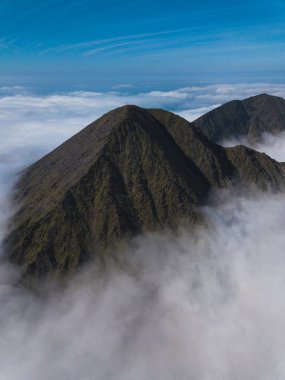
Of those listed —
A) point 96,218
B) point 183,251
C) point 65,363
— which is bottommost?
point 65,363

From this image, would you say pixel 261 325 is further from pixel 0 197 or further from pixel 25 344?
pixel 0 197

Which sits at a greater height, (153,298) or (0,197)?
(0,197)

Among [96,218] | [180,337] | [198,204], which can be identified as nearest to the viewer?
[180,337]

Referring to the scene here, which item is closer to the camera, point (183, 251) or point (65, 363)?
point (65, 363)

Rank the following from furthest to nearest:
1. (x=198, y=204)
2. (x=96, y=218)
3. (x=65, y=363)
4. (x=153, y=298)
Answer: (x=198, y=204) < (x=96, y=218) < (x=153, y=298) < (x=65, y=363)

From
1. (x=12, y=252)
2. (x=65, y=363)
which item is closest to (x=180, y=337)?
(x=65, y=363)

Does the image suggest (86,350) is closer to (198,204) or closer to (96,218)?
(96,218)
